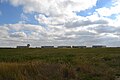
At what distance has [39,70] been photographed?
14.8 m

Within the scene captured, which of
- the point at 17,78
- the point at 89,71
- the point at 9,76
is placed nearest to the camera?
the point at 17,78

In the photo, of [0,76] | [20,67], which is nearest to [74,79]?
[20,67]

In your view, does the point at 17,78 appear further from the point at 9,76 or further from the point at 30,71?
the point at 30,71

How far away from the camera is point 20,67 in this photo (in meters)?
14.9

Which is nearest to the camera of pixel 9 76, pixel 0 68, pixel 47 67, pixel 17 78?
pixel 17 78

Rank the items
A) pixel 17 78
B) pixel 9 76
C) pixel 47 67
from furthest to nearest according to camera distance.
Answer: pixel 47 67 < pixel 9 76 < pixel 17 78

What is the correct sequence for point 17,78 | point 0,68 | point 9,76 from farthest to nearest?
point 0,68 → point 9,76 → point 17,78

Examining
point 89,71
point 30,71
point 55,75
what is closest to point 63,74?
point 55,75

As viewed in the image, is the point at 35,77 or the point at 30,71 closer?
the point at 35,77

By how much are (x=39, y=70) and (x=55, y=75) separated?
97 cm

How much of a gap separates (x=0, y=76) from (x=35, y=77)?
1.69m

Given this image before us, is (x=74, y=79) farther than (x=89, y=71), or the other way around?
(x=89, y=71)

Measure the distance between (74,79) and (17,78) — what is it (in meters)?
3.65

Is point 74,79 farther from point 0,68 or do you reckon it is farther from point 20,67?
point 0,68
